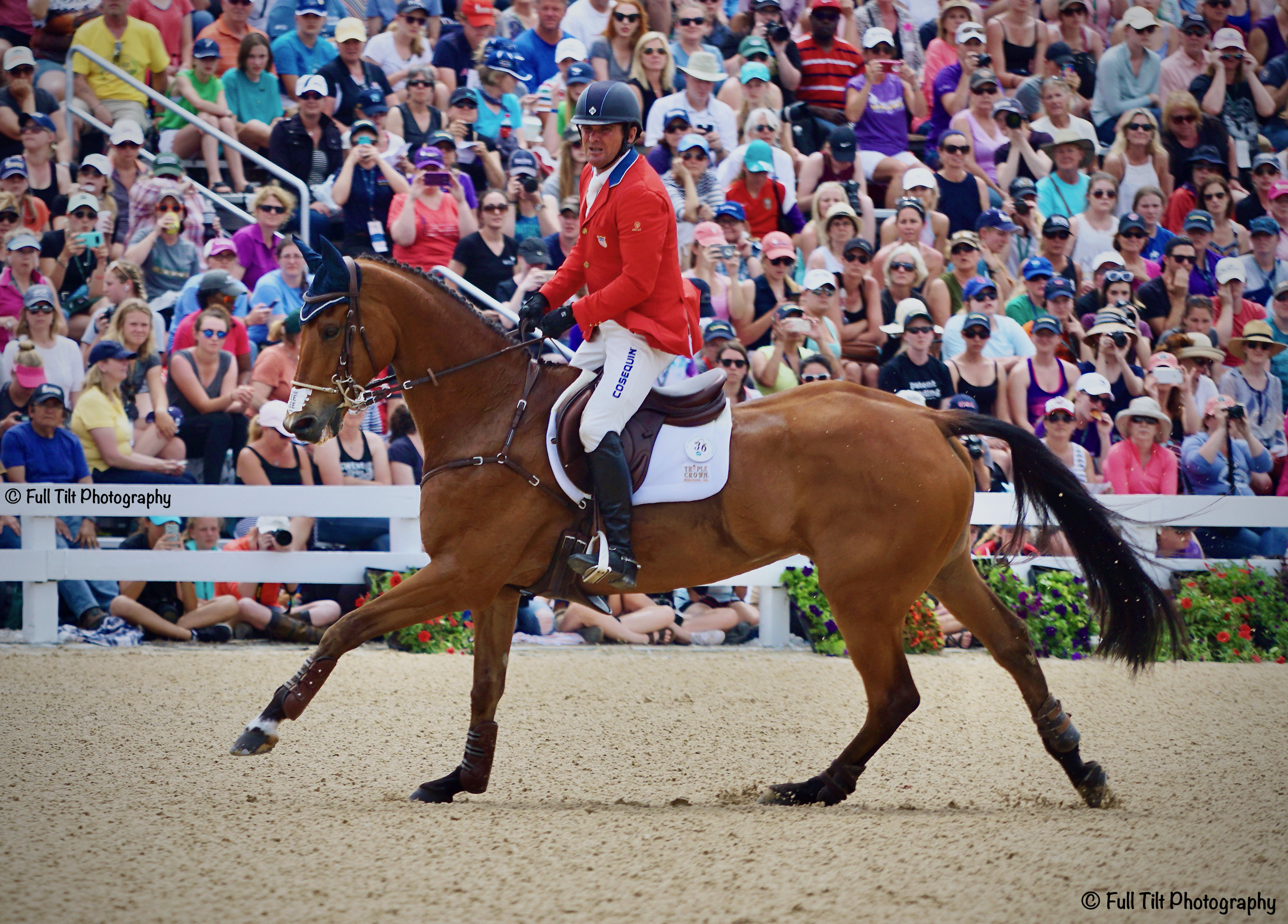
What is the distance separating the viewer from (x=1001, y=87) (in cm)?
1357

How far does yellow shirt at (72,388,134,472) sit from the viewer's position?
8.69 meters

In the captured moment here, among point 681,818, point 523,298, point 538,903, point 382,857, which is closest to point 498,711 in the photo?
point 681,818

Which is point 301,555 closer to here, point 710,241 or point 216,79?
point 710,241

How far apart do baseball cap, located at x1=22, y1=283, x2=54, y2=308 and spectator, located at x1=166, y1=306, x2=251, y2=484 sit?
992mm

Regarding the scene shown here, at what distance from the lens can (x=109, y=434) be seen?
28.5 ft

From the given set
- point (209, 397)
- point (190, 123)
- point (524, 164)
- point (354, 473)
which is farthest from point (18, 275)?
point (524, 164)

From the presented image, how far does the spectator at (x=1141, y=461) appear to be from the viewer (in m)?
9.32

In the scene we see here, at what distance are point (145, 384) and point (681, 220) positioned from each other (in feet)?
15.6

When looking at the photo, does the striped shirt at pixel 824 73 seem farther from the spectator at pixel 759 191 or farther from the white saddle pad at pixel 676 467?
the white saddle pad at pixel 676 467

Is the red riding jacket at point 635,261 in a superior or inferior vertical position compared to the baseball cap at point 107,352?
superior

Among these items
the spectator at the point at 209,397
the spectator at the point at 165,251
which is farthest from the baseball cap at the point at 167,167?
the spectator at the point at 209,397

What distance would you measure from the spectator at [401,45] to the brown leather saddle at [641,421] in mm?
8139

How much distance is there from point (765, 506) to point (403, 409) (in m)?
4.48

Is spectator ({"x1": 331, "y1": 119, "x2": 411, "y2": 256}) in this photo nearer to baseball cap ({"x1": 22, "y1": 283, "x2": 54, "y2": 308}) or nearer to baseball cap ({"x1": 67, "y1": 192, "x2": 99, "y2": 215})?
baseball cap ({"x1": 67, "y1": 192, "x2": 99, "y2": 215})
